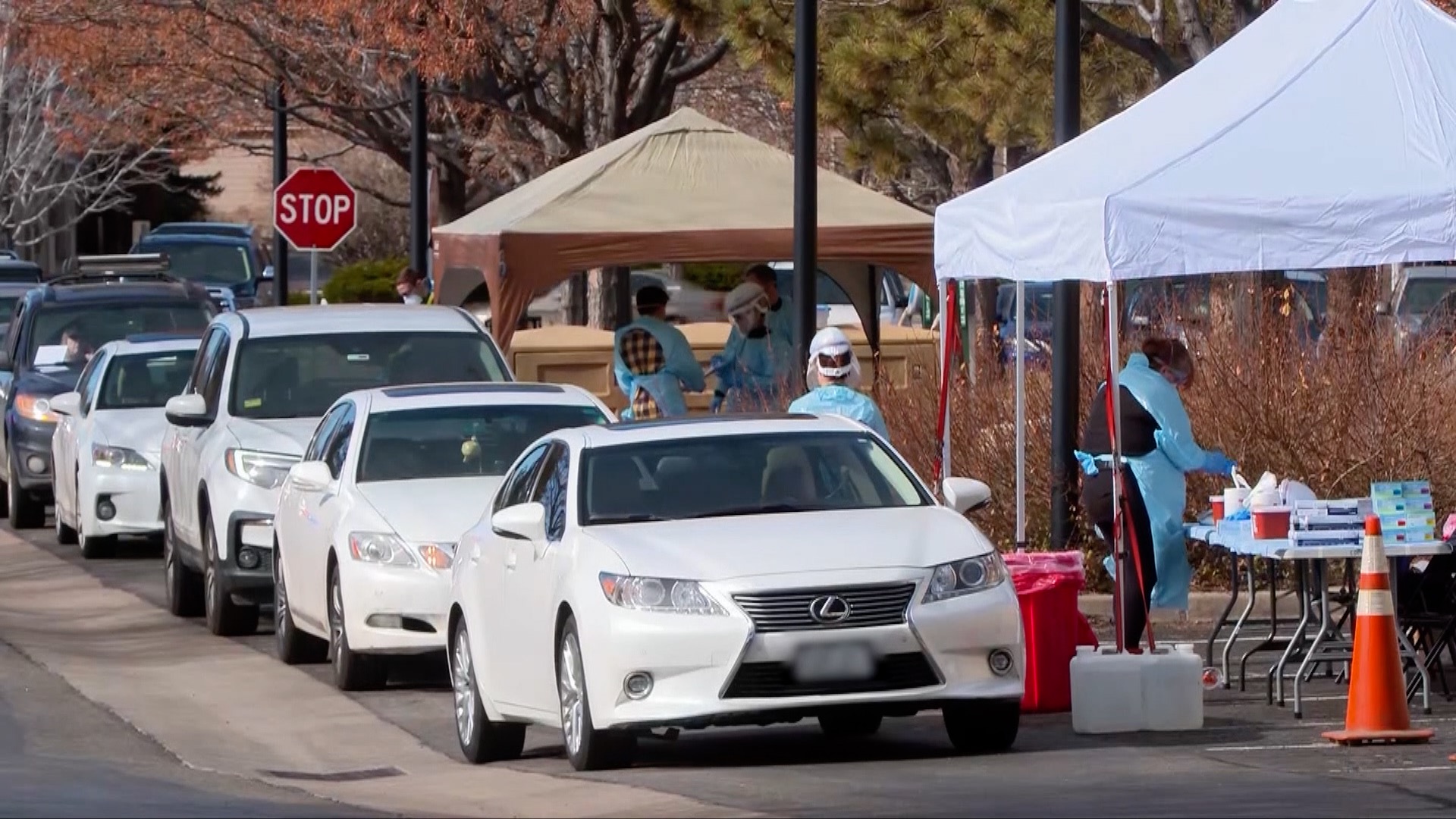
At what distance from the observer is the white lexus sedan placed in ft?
31.8

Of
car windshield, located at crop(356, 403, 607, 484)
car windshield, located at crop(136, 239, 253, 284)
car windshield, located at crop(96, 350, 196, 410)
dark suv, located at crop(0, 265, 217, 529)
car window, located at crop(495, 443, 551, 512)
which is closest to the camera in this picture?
car window, located at crop(495, 443, 551, 512)

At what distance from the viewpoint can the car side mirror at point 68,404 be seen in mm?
19734

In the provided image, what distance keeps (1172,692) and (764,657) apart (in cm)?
227

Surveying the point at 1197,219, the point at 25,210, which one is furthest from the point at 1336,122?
the point at 25,210

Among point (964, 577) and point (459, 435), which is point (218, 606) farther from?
point (964, 577)

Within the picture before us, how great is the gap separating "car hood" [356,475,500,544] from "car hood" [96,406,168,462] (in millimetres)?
5892

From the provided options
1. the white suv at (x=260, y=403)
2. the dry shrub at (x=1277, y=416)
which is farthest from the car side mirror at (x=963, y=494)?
the white suv at (x=260, y=403)

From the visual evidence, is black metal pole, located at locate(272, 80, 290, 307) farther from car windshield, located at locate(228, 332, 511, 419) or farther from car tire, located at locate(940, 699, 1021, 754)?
car tire, located at locate(940, 699, 1021, 754)

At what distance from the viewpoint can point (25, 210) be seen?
1960 inches

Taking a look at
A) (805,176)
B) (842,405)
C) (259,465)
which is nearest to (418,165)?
(805,176)

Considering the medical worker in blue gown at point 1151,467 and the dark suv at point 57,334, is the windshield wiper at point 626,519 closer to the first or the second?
the medical worker in blue gown at point 1151,467

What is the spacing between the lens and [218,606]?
50.8ft

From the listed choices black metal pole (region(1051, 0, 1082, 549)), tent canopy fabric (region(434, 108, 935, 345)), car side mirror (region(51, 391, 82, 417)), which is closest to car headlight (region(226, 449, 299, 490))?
tent canopy fabric (region(434, 108, 935, 345))

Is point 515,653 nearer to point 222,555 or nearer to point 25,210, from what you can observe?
point 222,555
